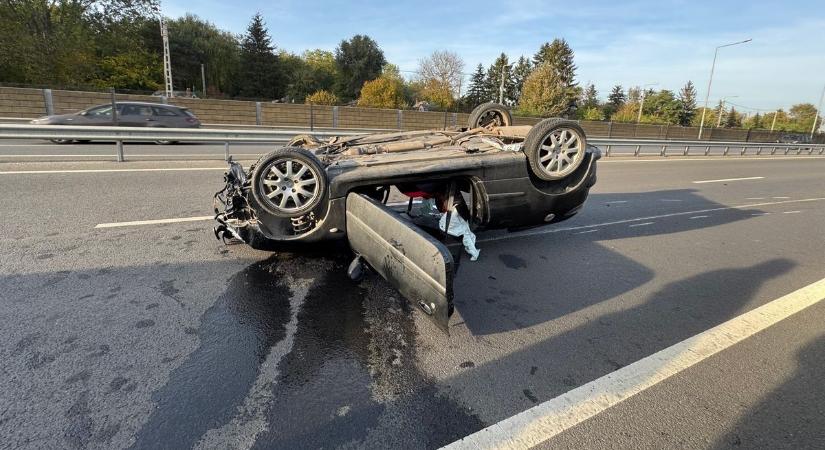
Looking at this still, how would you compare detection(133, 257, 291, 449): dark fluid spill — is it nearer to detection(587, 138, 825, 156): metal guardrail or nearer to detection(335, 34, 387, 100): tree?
detection(587, 138, 825, 156): metal guardrail

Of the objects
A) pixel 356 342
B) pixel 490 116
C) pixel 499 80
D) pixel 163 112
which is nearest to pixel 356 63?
pixel 499 80

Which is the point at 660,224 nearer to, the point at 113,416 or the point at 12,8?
the point at 113,416

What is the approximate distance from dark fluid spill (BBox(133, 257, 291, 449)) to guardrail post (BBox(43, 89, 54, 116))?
2196cm

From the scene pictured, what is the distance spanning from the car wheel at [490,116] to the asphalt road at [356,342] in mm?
1591

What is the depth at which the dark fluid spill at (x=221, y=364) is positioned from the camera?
6.46ft

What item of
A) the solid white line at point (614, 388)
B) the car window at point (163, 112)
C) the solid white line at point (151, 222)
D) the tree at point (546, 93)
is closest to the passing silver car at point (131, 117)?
the car window at point (163, 112)

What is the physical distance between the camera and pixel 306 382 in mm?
2334

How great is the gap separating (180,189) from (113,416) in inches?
211

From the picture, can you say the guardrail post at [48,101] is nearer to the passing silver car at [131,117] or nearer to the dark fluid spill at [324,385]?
the passing silver car at [131,117]

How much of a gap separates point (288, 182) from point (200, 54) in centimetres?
6382

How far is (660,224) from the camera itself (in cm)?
616

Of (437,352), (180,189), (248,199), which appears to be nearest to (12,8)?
(180,189)

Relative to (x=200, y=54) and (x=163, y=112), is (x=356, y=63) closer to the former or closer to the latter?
(x=200, y=54)

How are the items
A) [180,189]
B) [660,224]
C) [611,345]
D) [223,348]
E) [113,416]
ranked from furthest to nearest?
[180,189] < [660,224] < [611,345] < [223,348] < [113,416]
